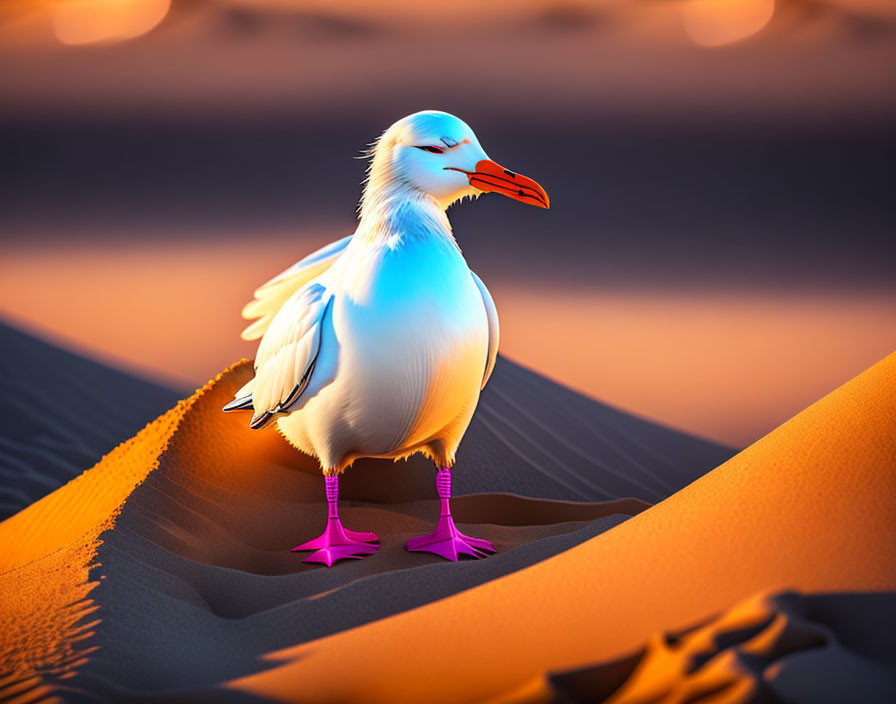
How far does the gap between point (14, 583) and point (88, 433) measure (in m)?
3.65

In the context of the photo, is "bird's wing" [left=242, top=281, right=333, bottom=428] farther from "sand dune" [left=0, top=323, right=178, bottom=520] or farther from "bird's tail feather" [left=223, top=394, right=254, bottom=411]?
"sand dune" [left=0, top=323, right=178, bottom=520]

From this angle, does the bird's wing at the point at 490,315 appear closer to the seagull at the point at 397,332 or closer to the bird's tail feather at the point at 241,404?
the seagull at the point at 397,332

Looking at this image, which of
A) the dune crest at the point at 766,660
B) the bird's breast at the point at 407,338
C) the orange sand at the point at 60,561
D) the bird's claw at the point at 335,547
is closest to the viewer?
the dune crest at the point at 766,660

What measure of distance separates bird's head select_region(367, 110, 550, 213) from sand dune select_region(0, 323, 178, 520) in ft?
10.8

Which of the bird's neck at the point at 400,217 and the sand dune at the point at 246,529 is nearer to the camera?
the sand dune at the point at 246,529

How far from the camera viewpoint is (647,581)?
2100mm

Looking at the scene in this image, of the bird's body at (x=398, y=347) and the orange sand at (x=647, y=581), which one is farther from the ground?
the bird's body at (x=398, y=347)

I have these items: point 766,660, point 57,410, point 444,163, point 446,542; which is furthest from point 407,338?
point 57,410

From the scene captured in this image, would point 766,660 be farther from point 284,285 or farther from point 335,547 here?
point 284,285

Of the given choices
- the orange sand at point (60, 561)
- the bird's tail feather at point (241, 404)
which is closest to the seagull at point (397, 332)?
the bird's tail feather at point (241, 404)

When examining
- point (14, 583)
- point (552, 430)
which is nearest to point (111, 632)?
point (14, 583)

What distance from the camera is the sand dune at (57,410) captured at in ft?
18.0

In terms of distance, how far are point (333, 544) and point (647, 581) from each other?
5.22 ft

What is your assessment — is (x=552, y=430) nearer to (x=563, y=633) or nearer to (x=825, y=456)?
(x=825, y=456)
